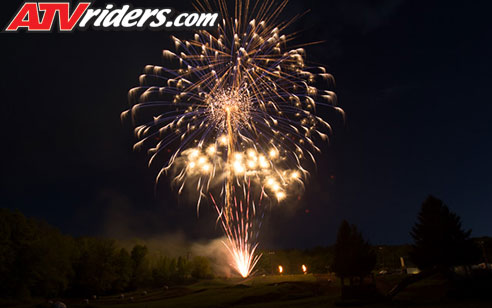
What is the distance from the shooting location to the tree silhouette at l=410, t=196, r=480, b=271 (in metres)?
33.8

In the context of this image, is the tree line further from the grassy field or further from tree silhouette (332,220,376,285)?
tree silhouette (332,220,376,285)

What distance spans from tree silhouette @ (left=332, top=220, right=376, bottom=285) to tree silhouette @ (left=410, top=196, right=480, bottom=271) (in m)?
5.95

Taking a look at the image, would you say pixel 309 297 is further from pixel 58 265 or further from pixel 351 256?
pixel 58 265

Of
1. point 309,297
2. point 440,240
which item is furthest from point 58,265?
point 440,240

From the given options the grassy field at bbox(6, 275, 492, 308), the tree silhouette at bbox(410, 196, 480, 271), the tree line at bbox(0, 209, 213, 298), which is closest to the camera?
the grassy field at bbox(6, 275, 492, 308)

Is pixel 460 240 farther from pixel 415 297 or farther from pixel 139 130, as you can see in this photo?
pixel 139 130

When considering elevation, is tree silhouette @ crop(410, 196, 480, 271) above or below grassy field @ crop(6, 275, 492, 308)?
above

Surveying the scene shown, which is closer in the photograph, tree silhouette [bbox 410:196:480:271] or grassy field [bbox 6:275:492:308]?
grassy field [bbox 6:275:492:308]

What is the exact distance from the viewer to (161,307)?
37.4m

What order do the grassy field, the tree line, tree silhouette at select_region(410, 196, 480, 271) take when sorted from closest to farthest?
the grassy field
tree silhouette at select_region(410, 196, 480, 271)
the tree line

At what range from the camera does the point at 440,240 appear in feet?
115

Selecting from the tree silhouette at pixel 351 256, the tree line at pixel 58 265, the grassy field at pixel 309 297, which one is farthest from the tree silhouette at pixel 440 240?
the tree line at pixel 58 265

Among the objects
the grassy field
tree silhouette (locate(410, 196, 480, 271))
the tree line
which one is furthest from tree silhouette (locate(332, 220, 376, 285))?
the tree line

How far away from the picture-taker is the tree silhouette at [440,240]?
111 ft
